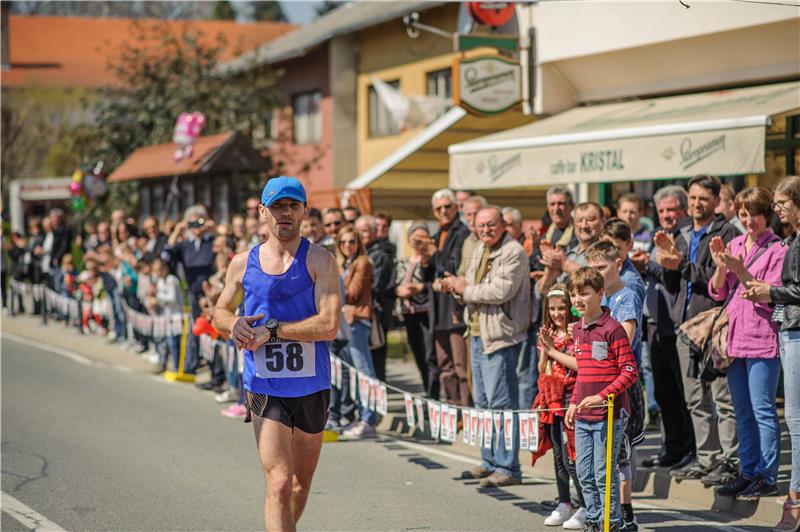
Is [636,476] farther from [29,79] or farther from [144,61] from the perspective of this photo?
[29,79]

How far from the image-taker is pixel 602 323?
7086 millimetres

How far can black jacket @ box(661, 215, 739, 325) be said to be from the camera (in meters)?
8.60

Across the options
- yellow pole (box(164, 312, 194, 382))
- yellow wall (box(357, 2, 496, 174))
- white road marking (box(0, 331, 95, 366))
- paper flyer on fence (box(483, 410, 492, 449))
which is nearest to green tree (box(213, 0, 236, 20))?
yellow wall (box(357, 2, 496, 174))

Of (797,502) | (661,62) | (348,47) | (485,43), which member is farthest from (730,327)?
(348,47)

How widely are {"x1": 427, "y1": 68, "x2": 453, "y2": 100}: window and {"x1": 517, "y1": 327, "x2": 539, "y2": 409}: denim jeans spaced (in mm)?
15710

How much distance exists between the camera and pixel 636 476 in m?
8.95

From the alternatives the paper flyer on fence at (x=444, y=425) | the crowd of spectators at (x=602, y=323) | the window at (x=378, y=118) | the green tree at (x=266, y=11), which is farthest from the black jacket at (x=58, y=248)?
the green tree at (x=266, y=11)

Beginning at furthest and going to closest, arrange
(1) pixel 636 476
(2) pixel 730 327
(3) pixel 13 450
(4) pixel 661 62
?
(4) pixel 661 62, (3) pixel 13 450, (1) pixel 636 476, (2) pixel 730 327

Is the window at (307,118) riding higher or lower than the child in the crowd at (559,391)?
A: higher

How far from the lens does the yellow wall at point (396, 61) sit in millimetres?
24922

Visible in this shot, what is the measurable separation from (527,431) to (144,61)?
22896mm

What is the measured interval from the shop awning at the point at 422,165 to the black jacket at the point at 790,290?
32.1 ft

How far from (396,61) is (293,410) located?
70.8 ft

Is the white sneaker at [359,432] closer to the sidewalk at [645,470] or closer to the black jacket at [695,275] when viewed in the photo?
the sidewalk at [645,470]
